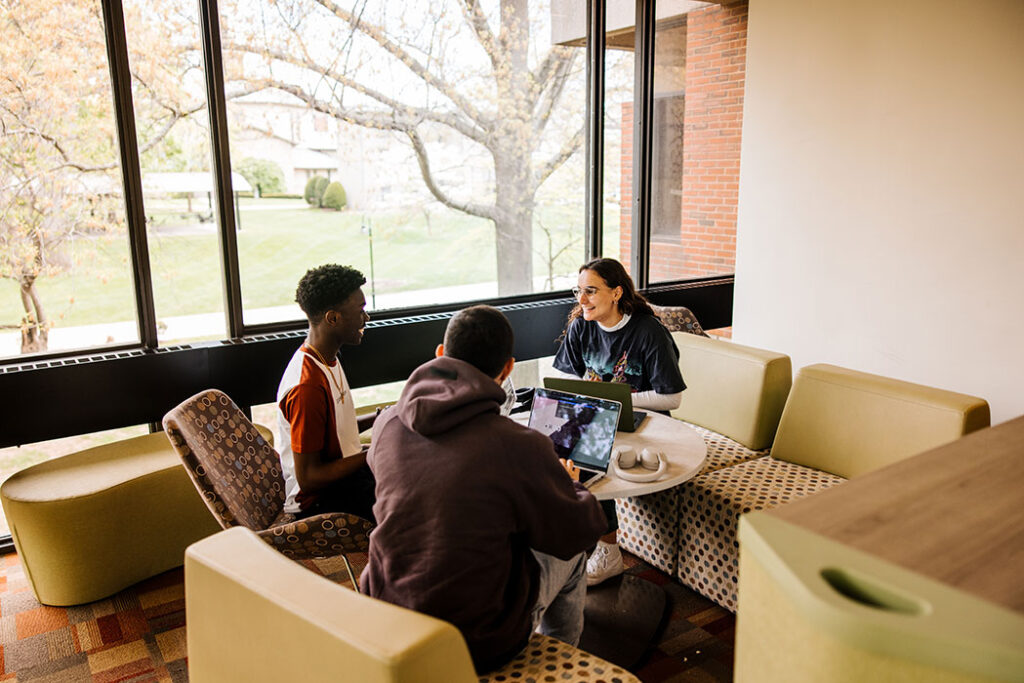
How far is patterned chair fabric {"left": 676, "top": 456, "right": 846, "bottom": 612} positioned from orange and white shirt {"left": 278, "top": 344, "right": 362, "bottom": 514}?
1337 millimetres

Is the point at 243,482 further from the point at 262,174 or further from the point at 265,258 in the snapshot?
the point at 262,174

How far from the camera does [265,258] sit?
3625mm

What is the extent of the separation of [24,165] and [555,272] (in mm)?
2781

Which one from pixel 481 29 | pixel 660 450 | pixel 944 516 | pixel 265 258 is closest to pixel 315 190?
pixel 265 258

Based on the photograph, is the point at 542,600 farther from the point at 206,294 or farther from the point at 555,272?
the point at 555,272

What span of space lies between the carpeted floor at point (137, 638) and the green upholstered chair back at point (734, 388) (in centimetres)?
80

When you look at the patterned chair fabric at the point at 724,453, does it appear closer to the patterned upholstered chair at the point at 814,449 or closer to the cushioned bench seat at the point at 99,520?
the patterned upholstered chair at the point at 814,449

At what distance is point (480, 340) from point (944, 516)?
3.28 ft

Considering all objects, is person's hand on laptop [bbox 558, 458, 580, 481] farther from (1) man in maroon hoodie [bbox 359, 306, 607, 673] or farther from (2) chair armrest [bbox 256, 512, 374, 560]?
(2) chair armrest [bbox 256, 512, 374, 560]

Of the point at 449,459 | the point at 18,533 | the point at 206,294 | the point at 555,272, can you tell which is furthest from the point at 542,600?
the point at 555,272

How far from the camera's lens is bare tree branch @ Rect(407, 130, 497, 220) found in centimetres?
397

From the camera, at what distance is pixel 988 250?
338cm

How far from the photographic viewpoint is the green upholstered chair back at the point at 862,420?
2.70 meters

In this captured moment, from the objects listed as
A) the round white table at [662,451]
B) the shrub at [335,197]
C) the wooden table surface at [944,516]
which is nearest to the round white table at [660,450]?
the round white table at [662,451]
